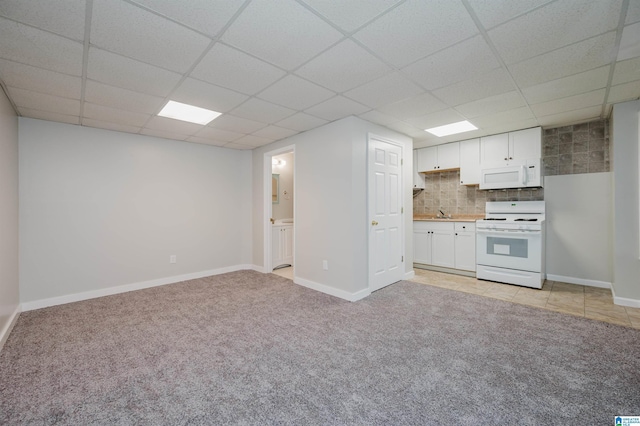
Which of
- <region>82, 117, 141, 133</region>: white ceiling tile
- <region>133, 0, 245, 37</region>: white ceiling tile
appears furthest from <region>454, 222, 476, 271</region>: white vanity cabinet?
<region>82, 117, 141, 133</region>: white ceiling tile

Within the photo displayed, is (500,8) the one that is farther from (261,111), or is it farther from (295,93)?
(261,111)

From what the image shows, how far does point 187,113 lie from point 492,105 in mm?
3603

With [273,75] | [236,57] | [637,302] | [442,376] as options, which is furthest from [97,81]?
[637,302]

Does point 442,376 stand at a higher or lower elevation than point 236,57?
lower

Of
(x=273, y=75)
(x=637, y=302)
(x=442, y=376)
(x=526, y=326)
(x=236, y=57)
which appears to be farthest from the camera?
(x=637, y=302)

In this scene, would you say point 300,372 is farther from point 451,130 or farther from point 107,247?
point 451,130

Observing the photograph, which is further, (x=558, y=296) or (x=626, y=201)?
(x=558, y=296)

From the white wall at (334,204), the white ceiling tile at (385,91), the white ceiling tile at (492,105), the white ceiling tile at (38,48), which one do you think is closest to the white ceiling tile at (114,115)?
the white ceiling tile at (38,48)

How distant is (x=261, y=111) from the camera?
10.7 ft

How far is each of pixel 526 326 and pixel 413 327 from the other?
111cm

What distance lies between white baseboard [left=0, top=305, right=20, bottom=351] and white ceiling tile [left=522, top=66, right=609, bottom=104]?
212 inches

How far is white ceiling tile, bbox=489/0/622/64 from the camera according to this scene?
5.30 feet

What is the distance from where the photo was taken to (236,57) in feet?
6.95

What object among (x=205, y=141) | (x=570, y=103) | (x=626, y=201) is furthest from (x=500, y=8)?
(x=205, y=141)
